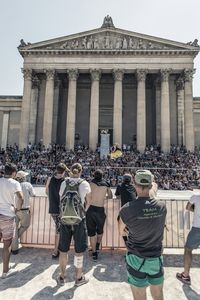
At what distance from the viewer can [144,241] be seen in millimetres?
2957

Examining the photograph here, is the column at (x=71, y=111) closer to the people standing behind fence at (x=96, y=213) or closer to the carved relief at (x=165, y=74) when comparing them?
the carved relief at (x=165, y=74)

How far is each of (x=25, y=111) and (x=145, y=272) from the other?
31.4m

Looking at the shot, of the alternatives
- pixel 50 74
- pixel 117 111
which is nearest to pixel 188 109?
pixel 117 111

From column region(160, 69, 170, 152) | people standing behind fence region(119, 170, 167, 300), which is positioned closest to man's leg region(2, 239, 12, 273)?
people standing behind fence region(119, 170, 167, 300)

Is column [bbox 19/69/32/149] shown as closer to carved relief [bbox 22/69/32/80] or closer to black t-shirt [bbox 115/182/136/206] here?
carved relief [bbox 22/69/32/80]

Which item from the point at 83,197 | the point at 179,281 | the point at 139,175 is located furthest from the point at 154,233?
the point at 179,281

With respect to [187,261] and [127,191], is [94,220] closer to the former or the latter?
[127,191]

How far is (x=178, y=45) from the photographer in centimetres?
3178

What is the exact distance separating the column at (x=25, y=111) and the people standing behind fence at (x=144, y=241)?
29831mm

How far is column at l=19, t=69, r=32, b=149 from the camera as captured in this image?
31484 mm

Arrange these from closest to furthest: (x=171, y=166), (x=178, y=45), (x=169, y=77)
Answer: (x=171, y=166), (x=178, y=45), (x=169, y=77)

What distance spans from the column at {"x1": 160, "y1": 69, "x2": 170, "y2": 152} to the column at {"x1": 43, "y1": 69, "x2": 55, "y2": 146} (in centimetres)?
1350

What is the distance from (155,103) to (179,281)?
32279mm

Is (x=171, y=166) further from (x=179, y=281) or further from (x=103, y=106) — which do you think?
(x=179, y=281)
